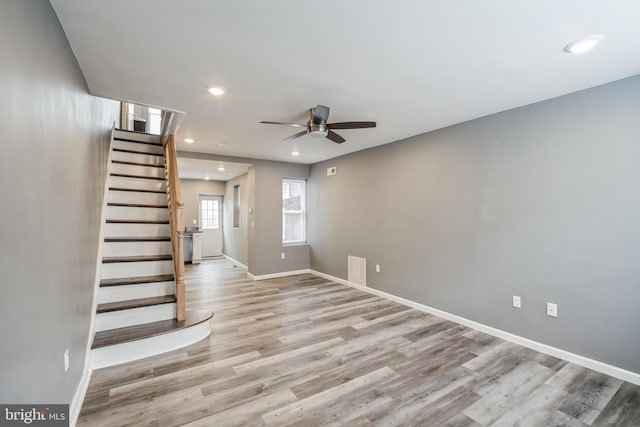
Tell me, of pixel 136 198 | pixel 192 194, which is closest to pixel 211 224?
pixel 192 194

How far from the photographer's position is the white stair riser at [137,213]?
3.71m

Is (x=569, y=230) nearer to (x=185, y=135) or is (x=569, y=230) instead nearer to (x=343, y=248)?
(x=343, y=248)

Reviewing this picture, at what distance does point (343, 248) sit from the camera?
18.1 feet

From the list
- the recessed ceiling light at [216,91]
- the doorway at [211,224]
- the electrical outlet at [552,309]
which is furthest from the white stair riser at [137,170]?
the electrical outlet at [552,309]

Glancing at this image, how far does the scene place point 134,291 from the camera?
3.05 m

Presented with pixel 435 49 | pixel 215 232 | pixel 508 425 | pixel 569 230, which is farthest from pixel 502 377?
pixel 215 232

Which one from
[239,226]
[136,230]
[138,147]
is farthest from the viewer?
[239,226]

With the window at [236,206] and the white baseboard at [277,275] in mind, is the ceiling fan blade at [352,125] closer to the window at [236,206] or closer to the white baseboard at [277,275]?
the white baseboard at [277,275]

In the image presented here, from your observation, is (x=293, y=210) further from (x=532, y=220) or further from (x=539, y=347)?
(x=539, y=347)

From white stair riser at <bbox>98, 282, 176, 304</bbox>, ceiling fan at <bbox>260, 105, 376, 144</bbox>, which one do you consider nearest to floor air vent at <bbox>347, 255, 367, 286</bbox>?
ceiling fan at <bbox>260, 105, 376, 144</bbox>

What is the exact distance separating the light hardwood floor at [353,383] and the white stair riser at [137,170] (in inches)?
98.4

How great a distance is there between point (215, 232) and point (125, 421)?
7.26 m

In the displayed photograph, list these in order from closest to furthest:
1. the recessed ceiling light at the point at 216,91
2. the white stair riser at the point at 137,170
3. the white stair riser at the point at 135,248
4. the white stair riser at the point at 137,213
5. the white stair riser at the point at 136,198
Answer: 1. the recessed ceiling light at the point at 216,91
2. the white stair riser at the point at 135,248
3. the white stair riser at the point at 137,213
4. the white stair riser at the point at 136,198
5. the white stair riser at the point at 137,170

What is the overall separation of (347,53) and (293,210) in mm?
4689
